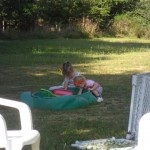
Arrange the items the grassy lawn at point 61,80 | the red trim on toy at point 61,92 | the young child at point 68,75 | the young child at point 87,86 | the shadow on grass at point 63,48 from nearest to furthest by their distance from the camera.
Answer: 1. the grassy lawn at point 61,80
2. the red trim on toy at point 61,92
3. the young child at point 87,86
4. the young child at point 68,75
5. the shadow on grass at point 63,48

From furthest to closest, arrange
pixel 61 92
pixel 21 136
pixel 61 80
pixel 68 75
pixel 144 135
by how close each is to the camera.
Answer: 1. pixel 61 80
2. pixel 68 75
3. pixel 61 92
4. pixel 21 136
5. pixel 144 135

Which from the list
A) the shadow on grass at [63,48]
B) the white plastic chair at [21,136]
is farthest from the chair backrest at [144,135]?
the shadow on grass at [63,48]

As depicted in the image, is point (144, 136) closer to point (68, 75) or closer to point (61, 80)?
point (68, 75)

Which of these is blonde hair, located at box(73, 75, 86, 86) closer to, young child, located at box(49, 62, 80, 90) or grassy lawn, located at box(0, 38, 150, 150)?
young child, located at box(49, 62, 80, 90)

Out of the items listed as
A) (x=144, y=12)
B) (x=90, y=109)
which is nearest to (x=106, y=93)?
(x=90, y=109)

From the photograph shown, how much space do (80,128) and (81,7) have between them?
31255mm

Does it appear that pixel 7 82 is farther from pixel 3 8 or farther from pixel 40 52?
pixel 3 8

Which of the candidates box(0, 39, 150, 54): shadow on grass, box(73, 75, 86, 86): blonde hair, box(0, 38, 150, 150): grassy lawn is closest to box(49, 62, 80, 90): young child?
box(73, 75, 86, 86): blonde hair

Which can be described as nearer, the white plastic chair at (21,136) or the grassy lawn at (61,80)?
the white plastic chair at (21,136)

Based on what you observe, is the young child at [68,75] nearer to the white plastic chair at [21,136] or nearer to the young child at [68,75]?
the young child at [68,75]

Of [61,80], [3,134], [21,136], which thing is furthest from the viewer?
[61,80]

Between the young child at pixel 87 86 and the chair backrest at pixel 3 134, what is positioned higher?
the chair backrest at pixel 3 134

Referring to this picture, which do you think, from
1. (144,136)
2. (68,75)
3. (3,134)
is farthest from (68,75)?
(144,136)

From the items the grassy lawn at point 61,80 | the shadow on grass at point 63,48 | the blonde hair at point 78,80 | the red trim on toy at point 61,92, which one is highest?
the blonde hair at point 78,80
